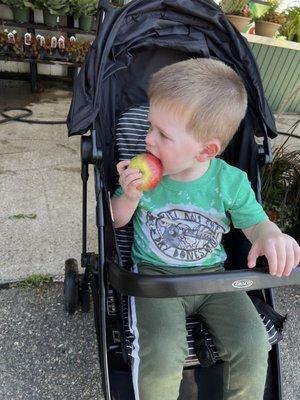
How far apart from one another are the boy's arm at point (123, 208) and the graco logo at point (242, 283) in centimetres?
47

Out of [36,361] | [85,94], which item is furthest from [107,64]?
[36,361]

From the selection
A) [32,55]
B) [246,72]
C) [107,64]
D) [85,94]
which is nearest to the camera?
[85,94]

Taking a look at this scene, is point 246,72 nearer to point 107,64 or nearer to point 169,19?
point 169,19

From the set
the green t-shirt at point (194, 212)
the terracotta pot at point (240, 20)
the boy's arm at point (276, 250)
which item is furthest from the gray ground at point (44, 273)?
the terracotta pot at point (240, 20)

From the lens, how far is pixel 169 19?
1639 mm

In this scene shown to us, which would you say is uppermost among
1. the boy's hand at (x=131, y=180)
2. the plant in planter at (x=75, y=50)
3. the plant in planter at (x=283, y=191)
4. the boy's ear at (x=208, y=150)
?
the boy's ear at (x=208, y=150)

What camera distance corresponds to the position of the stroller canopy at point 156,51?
1542 millimetres

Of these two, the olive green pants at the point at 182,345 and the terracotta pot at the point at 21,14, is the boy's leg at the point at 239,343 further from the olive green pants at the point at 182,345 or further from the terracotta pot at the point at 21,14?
the terracotta pot at the point at 21,14

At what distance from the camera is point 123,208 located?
1446 mm

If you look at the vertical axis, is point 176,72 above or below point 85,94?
above

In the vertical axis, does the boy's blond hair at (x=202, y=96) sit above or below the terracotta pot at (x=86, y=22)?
above

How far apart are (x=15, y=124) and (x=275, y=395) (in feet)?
10.4

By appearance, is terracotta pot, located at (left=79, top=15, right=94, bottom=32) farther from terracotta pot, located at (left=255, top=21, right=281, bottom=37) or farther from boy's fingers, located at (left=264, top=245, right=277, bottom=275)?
boy's fingers, located at (left=264, top=245, right=277, bottom=275)

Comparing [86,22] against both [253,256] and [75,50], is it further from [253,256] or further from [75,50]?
[253,256]
